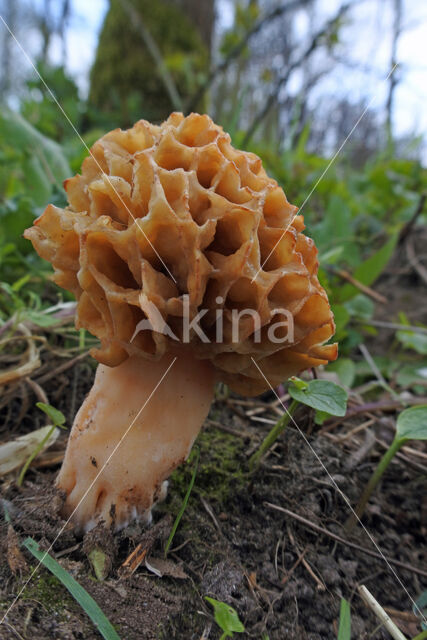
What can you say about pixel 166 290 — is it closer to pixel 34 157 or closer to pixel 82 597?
pixel 82 597

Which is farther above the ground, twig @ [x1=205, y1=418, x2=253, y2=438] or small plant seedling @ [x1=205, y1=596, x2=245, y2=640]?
twig @ [x1=205, y1=418, x2=253, y2=438]

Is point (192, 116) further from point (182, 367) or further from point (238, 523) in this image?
point (238, 523)

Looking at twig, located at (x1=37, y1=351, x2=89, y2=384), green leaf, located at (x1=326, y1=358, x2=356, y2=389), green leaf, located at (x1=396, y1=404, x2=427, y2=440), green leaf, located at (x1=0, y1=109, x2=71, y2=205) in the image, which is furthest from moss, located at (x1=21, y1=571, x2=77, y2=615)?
green leaf, located at (x1=0, y1=109, x2=71, y2=205)

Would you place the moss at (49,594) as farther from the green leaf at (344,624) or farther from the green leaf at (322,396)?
the green leaf at (322,396)

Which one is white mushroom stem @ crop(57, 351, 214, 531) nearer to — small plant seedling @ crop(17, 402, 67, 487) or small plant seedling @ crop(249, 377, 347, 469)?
small plant seedling @ crop(17, 402, 67, 487)

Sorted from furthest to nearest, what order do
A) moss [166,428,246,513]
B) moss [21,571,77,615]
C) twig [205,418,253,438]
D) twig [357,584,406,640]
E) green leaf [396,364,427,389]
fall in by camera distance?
green leaf [396,364,427,389] → twig [205,418,253,438] → moss [166,428,246,513] → twig [357,584,406,640] → moss [21,571,77,615]

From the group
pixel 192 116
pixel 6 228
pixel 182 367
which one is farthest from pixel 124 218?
pixel 6 228
